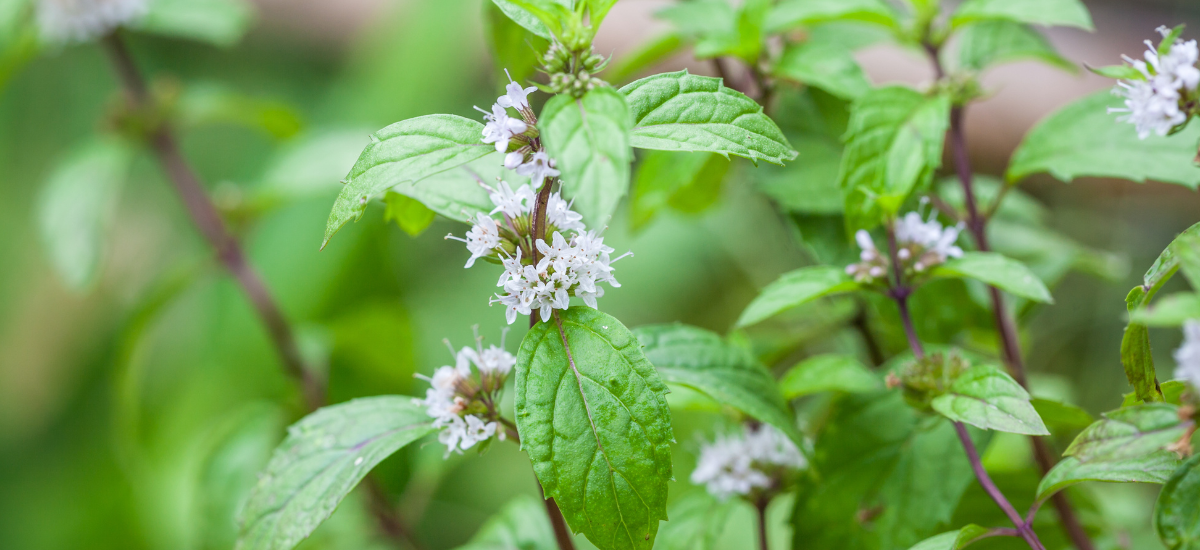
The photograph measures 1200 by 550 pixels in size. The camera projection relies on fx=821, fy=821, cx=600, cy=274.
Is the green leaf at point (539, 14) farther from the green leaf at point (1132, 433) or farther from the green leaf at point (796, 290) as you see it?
the green leaf at point (1132, 433)

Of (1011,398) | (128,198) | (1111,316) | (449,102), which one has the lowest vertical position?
(1111,316)

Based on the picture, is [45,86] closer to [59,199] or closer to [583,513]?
[59,199]

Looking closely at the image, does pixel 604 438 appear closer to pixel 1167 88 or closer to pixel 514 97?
pixel 514 97

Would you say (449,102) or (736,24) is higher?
(449,102)

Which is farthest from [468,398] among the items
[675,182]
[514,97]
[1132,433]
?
[1132,433]

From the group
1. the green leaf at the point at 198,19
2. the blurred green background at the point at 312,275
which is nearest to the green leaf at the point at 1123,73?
the blurred green background at the point at 312,275

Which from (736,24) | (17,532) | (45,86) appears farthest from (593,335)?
(45,86)
